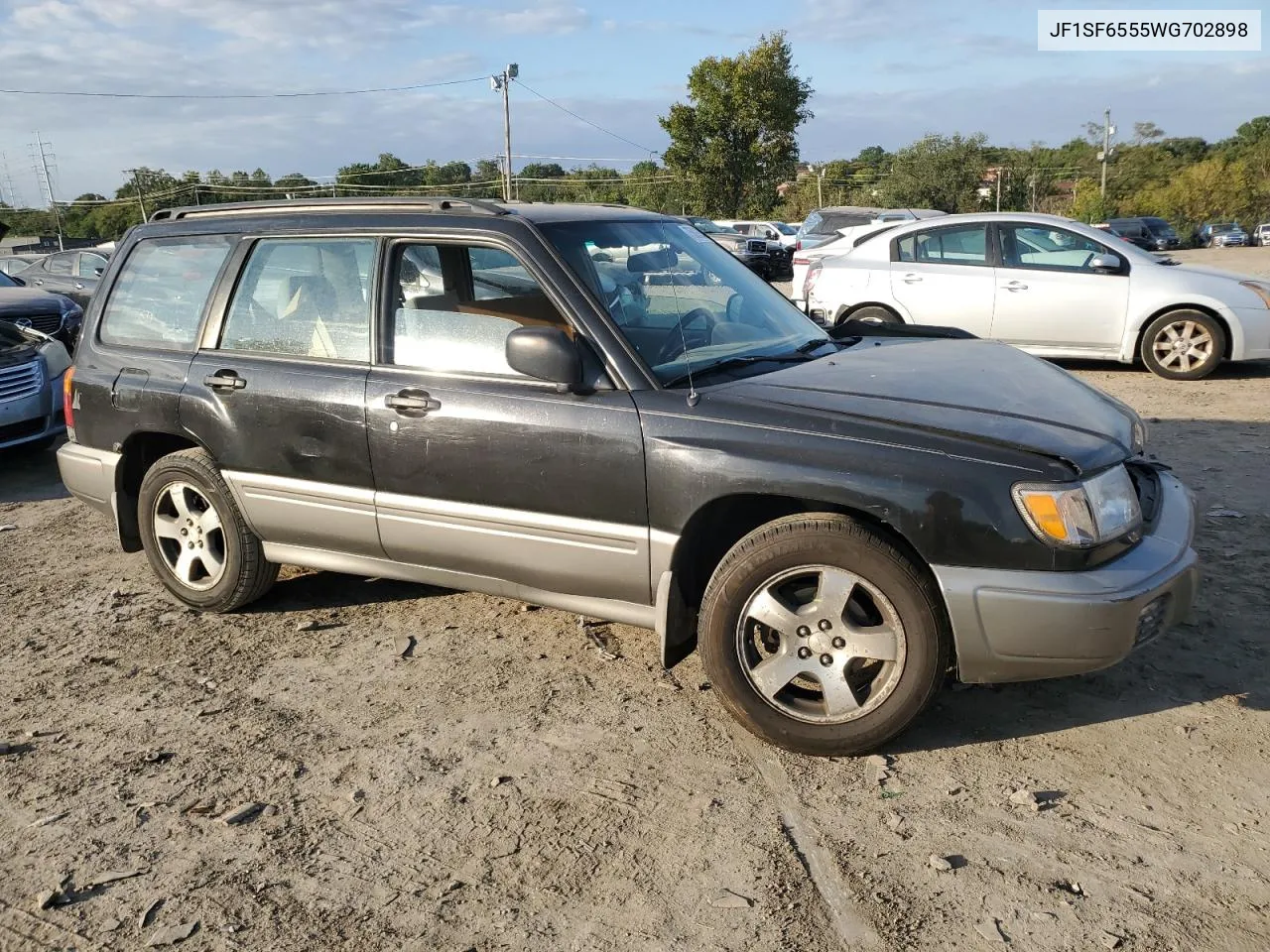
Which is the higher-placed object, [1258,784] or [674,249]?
[674,249]

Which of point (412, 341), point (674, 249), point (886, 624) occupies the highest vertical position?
Answer: point (674, 249)

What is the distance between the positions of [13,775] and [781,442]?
279 centimetres

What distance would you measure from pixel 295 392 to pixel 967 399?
2.63 m

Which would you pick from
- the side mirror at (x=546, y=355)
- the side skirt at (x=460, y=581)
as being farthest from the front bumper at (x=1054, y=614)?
the side mirror at (x=546, y=355)

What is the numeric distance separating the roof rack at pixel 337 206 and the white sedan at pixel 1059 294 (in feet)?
20.7

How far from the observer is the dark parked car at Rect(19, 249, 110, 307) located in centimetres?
1669

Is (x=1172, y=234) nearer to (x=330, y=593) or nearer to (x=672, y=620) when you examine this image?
(x=330, y=593)

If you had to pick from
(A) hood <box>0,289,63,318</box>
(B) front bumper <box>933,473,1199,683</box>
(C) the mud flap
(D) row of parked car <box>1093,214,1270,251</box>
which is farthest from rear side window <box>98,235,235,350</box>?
(D) row of parked car <box>1093,214,1270,251</box>

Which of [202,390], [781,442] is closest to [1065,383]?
[781,442]

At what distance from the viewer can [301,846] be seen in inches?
118

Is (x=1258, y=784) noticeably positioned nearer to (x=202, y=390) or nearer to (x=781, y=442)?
(x=781, y=442)

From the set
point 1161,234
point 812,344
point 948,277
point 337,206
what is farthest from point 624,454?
point 1161,234

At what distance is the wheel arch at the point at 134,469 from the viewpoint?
483cm

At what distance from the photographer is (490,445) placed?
3.77 metres
